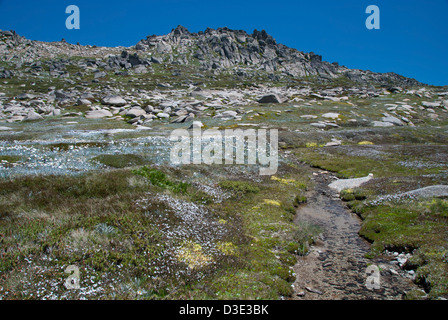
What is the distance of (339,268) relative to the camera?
12.0 m

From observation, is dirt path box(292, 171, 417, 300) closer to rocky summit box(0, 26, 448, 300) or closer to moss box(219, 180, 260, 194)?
rocky summit box(0, 26, 448, 300)

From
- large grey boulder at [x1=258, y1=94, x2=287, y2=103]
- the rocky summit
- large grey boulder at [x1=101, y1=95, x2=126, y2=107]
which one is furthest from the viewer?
large grey boulder at [x1=258, y1=94, x2=287, y2=103]

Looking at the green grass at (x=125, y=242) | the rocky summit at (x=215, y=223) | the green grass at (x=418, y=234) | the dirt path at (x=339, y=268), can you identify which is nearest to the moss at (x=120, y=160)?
the rocky summit at (x=215, y=223)

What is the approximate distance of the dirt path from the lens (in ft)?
33.0

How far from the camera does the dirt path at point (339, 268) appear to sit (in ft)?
33.0

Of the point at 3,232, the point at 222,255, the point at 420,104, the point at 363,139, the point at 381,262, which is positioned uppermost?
the point at 420,104

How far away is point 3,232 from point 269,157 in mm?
28135

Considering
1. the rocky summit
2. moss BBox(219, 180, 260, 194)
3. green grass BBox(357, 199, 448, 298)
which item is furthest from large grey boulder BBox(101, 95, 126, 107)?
green grass BBox(357, 199, 448, 298)

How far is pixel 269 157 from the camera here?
33656 millimetres

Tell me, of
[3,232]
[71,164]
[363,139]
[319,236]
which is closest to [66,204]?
[3,232]

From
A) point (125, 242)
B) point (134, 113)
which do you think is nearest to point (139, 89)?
point (134, 113)

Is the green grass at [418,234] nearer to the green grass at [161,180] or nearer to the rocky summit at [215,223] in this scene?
the rocky summit at [215,223]

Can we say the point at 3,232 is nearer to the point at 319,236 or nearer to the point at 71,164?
the point at 71,164

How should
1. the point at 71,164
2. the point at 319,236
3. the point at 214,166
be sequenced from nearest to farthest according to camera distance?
1. the point at 319,236
2. the point at 71,164
3. the point at 214,166
